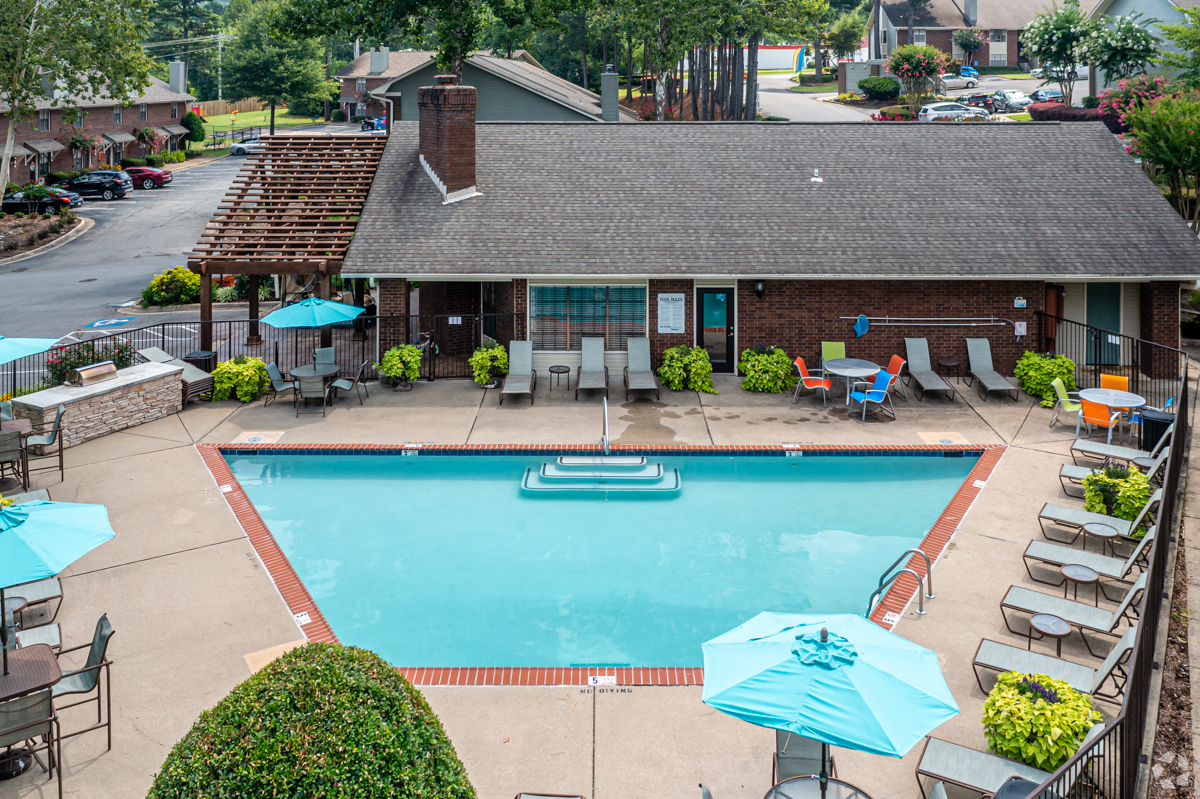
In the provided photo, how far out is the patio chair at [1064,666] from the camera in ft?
29.6

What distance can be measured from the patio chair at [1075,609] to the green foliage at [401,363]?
1231 centimetres

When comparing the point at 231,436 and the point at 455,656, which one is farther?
the point at 231,436

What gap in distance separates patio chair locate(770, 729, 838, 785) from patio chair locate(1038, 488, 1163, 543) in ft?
20.5

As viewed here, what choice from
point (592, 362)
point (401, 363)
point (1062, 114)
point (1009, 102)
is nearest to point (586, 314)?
point (592, 362)

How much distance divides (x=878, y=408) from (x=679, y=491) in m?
5.27

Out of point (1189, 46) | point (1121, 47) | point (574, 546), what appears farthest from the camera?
point (1121, 47)

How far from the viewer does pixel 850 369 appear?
19.2 metres

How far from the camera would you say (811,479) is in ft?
53.6

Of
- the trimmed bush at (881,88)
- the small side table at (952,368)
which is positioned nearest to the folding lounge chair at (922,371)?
the small side table at (952,368)

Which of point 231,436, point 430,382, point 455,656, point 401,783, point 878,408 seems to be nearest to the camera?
point 401,783

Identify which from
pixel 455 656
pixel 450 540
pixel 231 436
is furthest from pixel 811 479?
pixel 231 436

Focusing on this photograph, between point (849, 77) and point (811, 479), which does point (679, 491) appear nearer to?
point (811, 479)

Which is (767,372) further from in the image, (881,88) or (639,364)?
(881,88)

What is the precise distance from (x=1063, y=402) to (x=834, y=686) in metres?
12.4
